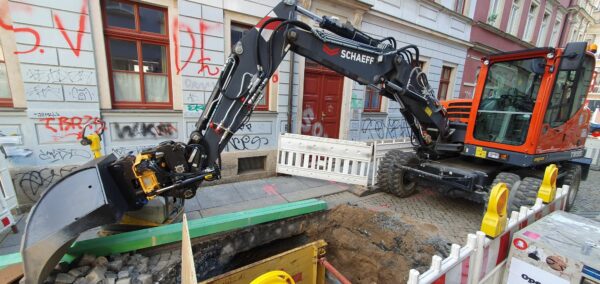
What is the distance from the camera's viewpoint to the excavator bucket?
5.57ft

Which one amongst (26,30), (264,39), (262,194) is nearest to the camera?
(264,39)

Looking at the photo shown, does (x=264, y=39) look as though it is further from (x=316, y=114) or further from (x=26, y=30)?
(x=316, y=114)

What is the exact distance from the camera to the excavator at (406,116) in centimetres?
201

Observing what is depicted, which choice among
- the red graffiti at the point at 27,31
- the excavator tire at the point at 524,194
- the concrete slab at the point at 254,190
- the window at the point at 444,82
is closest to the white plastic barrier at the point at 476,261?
the excavator tire at the point at 524,194

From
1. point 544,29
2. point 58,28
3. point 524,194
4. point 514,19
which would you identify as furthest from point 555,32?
point 58,28

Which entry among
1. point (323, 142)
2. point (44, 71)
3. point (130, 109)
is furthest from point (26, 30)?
point (323, 142)

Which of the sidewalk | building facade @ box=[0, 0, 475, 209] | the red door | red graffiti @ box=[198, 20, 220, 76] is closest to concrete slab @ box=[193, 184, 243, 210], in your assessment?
the sidewalk

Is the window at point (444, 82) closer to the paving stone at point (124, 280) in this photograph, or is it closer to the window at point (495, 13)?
the window at point (495, 13)

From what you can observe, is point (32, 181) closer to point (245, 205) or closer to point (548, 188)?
point (245, 205)

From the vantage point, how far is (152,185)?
7.87ft

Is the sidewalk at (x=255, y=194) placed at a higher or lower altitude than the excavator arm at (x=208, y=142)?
lower

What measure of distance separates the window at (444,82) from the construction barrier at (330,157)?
582 cm

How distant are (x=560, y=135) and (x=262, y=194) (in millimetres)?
5318

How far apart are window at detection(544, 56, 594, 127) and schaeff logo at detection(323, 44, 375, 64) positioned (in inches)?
110
